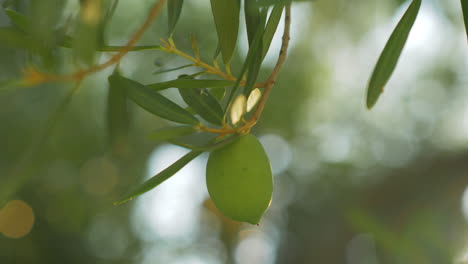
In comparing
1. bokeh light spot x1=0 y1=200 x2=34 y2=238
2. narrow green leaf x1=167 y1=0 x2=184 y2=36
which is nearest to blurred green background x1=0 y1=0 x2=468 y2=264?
bokeh light spot x1=0 y1=200 x2=34 y2=238

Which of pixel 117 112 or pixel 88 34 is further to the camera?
pixel 117 112

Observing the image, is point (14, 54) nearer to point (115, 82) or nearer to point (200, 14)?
point (115, 82)

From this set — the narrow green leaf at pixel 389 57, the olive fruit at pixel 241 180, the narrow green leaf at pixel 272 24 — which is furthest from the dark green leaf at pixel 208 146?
the narrow green leaf at pixel 389 57

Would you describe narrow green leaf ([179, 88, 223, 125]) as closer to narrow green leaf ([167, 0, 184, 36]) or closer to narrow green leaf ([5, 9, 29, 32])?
narrow green leaf ([167, 0, 184, 36])

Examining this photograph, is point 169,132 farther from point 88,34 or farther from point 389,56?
point 389,56

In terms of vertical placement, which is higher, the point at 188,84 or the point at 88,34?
the point at 88,34

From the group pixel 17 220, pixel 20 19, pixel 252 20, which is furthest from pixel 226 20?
pixel 17 220
